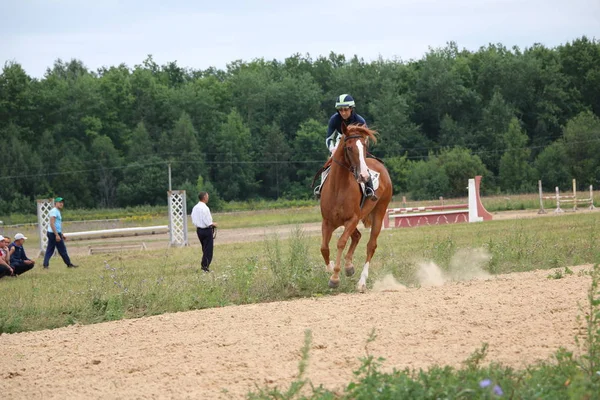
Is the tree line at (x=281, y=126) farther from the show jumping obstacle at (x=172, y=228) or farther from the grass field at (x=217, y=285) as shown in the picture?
the grass field at (x=217, y=285)

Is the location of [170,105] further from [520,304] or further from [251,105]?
[520,304]

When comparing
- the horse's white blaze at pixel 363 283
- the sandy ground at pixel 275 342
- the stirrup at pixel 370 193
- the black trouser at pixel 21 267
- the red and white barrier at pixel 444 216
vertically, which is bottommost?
the red and white barrier at pixel 444 216

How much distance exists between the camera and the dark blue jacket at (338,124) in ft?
42.4

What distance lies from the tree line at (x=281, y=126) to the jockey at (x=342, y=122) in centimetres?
6533

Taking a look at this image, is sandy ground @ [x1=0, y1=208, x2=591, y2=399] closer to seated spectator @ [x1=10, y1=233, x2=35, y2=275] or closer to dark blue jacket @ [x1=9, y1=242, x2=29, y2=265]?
seated spectator @ [x1=10, y1=233, x2=35, y2=275]

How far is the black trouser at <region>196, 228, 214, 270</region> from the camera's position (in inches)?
735

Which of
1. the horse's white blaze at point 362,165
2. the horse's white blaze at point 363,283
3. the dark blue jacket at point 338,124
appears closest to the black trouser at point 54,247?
the dark blue jacket at point 338,124

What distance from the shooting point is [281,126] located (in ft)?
326

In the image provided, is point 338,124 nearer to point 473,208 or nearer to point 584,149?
point 473,208

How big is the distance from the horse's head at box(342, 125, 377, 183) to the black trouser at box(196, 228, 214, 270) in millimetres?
7132

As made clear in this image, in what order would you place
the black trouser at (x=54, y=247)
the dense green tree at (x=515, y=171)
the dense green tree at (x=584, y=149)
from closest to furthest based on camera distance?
the black trouser at (x=54, y=247) → the dense green tree at (x=584, y=149) → the dense green tree at (x=515, y=171)

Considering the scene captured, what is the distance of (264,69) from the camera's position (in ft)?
363

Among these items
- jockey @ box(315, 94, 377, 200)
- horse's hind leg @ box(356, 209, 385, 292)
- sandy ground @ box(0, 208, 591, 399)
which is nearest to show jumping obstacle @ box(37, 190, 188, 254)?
horse's hind leg @ box(356, 209, 385, 292)

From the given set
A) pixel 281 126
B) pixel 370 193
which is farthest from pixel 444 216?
pixel 281 126
